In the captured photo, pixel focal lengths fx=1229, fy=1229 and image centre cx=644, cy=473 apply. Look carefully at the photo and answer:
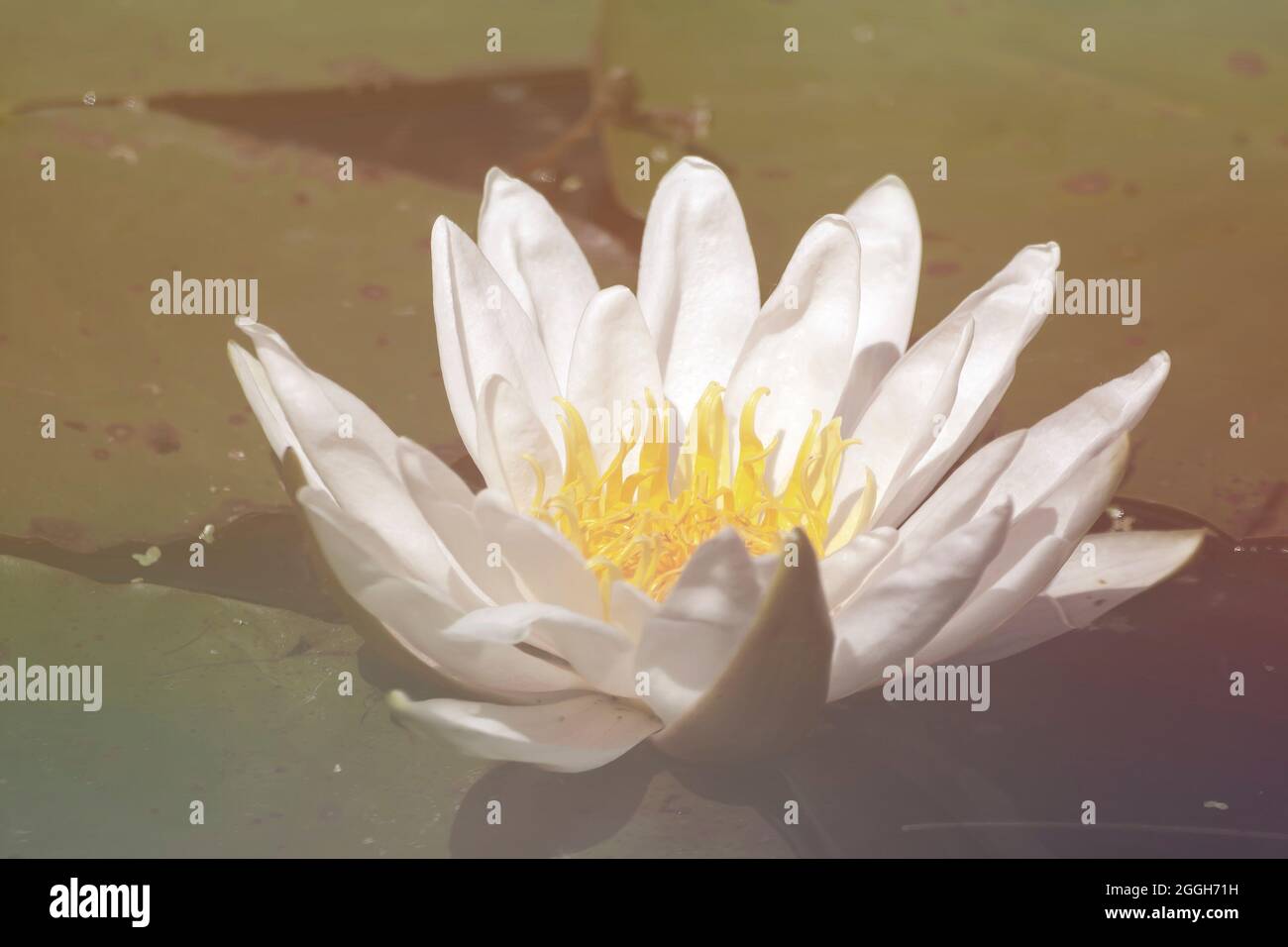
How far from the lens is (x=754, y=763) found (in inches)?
71.9

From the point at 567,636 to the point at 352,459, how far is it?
43cm

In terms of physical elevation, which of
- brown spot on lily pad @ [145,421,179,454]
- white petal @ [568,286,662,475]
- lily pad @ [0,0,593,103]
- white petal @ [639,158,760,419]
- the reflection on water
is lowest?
the reflection on water

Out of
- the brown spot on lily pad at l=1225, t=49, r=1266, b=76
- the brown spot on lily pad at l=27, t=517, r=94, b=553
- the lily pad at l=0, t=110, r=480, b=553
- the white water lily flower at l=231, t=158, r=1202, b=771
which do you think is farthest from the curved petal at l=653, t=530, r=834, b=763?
the brown spot on lily pad at l=1225, t=49, r=1266, b=76

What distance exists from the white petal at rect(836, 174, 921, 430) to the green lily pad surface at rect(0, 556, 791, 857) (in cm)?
82

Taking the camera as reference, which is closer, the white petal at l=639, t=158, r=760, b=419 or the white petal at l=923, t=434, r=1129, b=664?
the white petal at l=923, t=434, r=1129, b=664

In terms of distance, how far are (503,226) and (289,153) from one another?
1.05 m

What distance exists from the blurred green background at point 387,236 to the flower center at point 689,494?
392mm

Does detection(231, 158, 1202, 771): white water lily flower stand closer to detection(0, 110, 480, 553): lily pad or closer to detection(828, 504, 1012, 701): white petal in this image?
detection(828, 504, 1012, 701): white petal

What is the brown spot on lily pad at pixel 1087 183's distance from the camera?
290 centimetres

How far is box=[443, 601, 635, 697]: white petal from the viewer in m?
1.61

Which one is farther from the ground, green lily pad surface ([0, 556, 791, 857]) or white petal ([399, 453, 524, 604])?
white petal ([399, 453, 524, 604])

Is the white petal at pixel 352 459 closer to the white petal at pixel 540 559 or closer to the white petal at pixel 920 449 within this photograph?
the white petal at pixel 540 559
